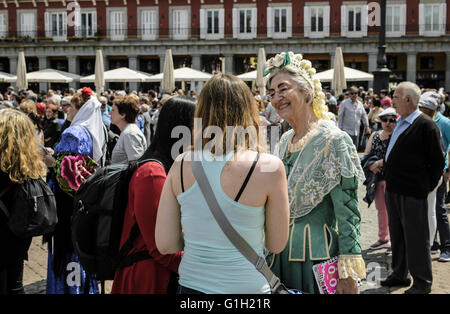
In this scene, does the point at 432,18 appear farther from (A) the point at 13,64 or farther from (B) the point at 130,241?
(B) the point at 130,241

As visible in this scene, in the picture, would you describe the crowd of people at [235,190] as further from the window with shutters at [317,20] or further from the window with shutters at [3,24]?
the window with shutters at [3,24]

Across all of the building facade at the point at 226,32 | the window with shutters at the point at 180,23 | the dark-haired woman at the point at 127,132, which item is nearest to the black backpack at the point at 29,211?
the dark-haired woman at the point at 127,132

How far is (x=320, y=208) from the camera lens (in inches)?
106

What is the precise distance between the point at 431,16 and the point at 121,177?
3544cm

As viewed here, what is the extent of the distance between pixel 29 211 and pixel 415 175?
3.47 metres

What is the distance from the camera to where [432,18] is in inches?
1328

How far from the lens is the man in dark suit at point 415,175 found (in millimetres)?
4828

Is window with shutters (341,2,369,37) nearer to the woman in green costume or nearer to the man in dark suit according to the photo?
the man in dark suit

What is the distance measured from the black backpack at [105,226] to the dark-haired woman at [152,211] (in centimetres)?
3

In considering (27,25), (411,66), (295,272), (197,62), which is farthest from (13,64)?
(295,272)

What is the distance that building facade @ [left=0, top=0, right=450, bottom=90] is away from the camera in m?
33.6

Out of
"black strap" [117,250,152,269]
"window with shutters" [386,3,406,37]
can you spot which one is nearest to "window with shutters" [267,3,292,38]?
"window with shutters" [386,3,406,37]

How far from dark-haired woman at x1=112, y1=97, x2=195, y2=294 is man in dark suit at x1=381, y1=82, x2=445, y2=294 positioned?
2925 millimetres
